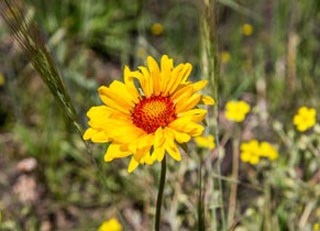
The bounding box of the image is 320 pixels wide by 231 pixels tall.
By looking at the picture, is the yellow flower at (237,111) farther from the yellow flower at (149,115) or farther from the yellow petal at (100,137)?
the yellow petal at (100,137)

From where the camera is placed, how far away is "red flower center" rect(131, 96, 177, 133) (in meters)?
1.28

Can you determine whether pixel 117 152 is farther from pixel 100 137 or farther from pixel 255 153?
pixel 255 153

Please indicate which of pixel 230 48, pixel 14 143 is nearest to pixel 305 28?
pixel 230 48

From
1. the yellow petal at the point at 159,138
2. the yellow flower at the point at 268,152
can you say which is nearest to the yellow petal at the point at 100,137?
the yellow petal at the point at 159,138

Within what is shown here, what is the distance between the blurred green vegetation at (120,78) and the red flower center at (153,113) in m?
0.50

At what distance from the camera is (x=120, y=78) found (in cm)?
278

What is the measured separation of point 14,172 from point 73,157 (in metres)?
0.25

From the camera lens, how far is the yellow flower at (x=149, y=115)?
1.18m

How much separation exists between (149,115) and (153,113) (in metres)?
0.01

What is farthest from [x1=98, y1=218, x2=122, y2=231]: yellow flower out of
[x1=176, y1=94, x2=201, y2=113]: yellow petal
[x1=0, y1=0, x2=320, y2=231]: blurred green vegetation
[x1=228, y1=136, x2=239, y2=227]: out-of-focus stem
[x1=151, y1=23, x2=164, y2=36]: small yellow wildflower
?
[x1=151, y1=23, x2=164, y2=36]: small yellow wildflower

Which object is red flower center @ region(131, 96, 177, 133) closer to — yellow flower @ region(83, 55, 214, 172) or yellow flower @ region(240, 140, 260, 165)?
yellow flower @ region(83, 55, 214, 172)

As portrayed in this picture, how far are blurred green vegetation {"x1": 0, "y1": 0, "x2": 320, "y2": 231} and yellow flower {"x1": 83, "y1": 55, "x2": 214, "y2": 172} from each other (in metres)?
0.48

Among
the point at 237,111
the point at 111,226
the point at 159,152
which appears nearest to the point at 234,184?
the point at 237,111

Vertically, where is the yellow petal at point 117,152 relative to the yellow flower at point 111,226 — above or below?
above
